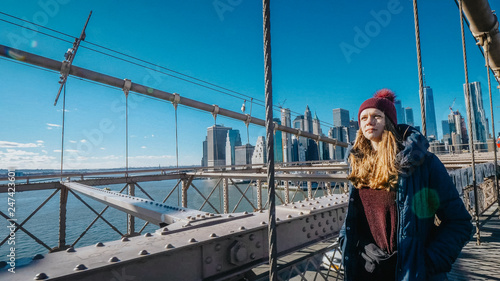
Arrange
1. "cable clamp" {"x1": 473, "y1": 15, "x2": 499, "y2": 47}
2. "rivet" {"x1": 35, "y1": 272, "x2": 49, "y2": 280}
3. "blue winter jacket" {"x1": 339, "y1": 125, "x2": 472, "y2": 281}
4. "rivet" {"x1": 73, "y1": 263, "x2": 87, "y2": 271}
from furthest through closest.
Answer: "cable clamp" {"x1": 473, "y1": 15, "x2": 499, "y2": 47} < "blue winter jacket" {"x1": 339, "y1": 125, "x2": 472, "y2": 281} < "rivet" {"x1": 73, "y1": 263, "x2": 87, "y2": 271} < "rivet" {"x1": 35, "y1": 272, "x2": 49, "y2": 280}

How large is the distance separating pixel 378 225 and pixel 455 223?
16.4 inches

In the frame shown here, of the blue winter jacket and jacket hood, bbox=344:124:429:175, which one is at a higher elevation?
jacket hood, bbox=344:124:429:175

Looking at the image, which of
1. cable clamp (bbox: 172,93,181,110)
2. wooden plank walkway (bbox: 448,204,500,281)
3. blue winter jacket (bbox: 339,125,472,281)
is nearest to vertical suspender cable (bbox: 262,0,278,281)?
blue winter jacket (bbox: 339,125,472,281)

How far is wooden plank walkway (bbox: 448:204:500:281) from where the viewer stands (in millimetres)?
5586

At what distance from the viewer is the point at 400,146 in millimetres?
1652

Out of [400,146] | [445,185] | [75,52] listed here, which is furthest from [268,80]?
[75,52]

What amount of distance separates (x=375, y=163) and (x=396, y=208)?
314 mm

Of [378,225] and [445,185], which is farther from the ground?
[445,185]

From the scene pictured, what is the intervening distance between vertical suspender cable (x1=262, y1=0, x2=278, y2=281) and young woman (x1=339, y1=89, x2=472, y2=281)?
0.80m

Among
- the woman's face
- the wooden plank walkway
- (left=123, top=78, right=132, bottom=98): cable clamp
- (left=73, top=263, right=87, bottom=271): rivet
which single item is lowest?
the wooden plank walkway

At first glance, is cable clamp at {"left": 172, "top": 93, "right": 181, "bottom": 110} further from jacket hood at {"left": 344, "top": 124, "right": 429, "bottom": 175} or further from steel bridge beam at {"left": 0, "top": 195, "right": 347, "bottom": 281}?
jacket hood at {"left": 344, "top": 124, "right": 429, "bottom": 175}

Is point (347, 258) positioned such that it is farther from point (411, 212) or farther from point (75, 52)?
point (75, 52)

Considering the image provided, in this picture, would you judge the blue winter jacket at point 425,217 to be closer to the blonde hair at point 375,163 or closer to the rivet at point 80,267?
the blonde hair at point 375,163

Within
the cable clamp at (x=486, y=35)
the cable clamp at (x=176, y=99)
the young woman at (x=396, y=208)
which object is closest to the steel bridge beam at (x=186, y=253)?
the young woman at (x=396, y=208)
